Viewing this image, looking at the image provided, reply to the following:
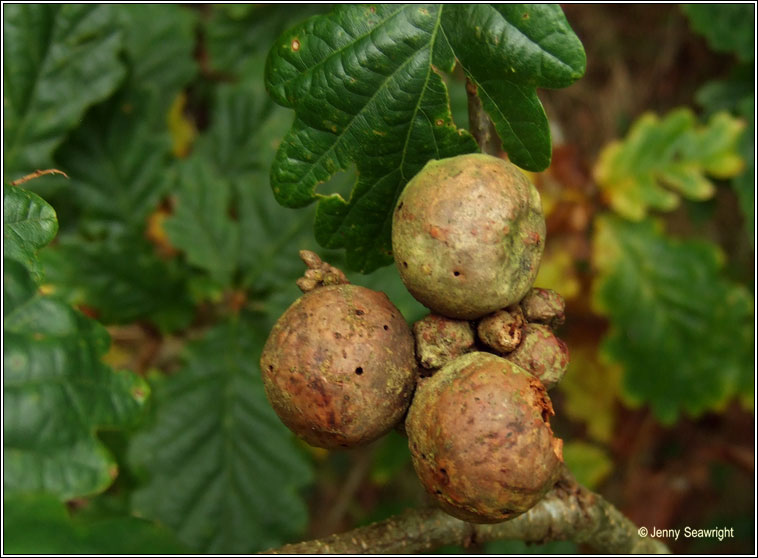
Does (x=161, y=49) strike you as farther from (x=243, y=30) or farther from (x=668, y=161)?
(x=668, y=161)

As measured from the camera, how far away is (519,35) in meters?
1.63

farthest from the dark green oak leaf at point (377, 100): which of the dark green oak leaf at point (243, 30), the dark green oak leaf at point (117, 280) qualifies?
the dark green oak leaf at point (243, 30)

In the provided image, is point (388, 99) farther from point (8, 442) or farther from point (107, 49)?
point (107, 49)

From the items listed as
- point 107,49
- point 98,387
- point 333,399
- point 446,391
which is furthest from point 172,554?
point 107,49

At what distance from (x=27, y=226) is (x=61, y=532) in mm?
666

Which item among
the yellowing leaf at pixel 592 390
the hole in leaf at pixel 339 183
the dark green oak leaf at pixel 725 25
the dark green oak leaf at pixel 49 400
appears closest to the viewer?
the dark green oak leaf at pixel 49 400

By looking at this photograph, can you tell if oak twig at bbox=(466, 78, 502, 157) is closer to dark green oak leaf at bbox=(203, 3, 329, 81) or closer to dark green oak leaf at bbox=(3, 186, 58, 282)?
dark green oak leaf at bbox=(3, 186, 58, 282)

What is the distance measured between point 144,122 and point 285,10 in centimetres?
85

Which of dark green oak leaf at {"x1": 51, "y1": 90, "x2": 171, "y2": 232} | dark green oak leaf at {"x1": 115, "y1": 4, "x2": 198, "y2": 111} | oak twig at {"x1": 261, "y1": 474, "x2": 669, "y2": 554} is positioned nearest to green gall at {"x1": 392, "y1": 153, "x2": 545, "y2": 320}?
oak twig at {"x1": 261, "y1": 474, "x2": 669, "y2": 554}

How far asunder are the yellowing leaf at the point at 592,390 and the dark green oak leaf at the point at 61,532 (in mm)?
2542

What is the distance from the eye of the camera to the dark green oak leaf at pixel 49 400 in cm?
141

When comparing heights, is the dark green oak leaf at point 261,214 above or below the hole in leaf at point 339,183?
below

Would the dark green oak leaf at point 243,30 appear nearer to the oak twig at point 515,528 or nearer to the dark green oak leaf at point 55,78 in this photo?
the dark green oak leaf at point 55,78

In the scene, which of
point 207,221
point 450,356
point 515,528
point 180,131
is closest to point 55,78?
point 207,221
